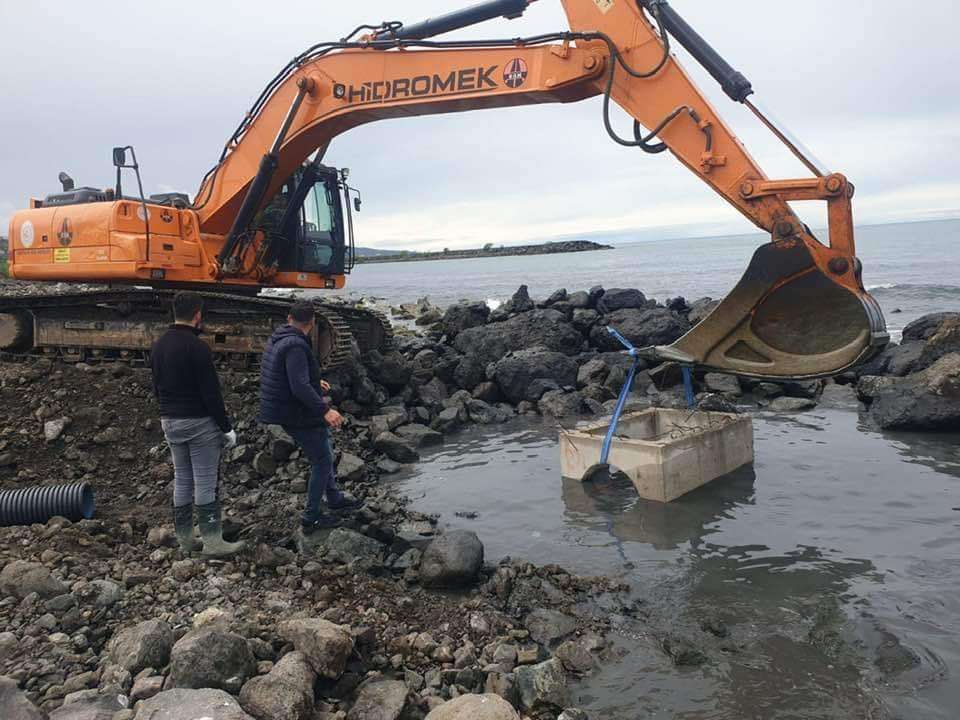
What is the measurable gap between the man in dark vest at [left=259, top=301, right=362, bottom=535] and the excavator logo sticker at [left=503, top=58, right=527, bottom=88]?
3.63 meters

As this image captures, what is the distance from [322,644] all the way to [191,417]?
2.27 meters

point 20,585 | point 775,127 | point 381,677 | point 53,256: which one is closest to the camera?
point 381,677

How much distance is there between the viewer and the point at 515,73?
25.2ft

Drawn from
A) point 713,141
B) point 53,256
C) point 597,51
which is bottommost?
point 53,256

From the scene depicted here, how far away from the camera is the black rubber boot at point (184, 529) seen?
5.29 metres

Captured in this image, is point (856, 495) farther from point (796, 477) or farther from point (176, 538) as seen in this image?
point (176, 538)

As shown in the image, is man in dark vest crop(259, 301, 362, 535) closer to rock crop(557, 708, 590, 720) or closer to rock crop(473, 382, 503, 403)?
rock crop(557, 708, 590, 720)

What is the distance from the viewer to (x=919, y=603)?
15.0 ft

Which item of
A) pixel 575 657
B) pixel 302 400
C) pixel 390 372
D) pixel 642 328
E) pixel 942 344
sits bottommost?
pixel 575 657

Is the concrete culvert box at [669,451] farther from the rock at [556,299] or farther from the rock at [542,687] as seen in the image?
the rock at [556,299]

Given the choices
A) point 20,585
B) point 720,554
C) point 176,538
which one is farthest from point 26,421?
point 720,554

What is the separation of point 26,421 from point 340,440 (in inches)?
129

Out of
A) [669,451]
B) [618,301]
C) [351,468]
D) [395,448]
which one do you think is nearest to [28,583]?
[351,468]

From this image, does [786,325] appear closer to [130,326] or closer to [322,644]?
[322,644]
